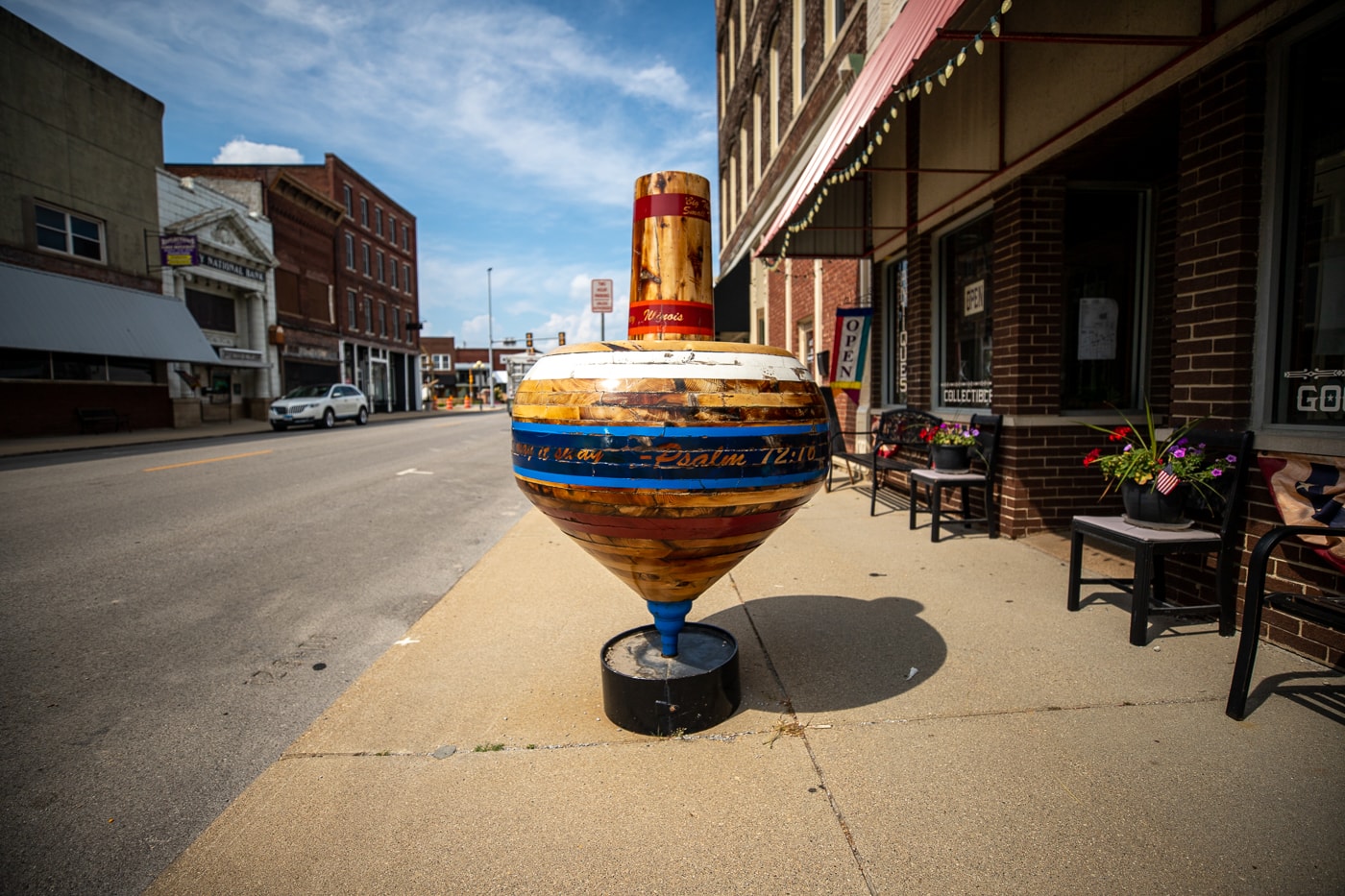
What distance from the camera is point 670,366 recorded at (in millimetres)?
1951

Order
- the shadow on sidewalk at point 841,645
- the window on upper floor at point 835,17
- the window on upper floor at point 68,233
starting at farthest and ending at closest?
the window on upper floor at point 68,233, the window on upper floor at point 835,17, the shadow on sidewalk at point 841,645

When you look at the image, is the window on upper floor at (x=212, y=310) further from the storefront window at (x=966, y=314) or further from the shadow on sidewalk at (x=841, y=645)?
the shadow on sidewalk at (x=841, y=645)

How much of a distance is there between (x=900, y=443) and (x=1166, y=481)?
12.1 feet

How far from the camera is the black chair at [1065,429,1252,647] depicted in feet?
10.2

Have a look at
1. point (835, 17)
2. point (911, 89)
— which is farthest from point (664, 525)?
point (835, 17)

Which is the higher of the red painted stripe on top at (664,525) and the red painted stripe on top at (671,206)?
the red painted stripe on top at (671,206)

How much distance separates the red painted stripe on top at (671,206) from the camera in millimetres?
2273

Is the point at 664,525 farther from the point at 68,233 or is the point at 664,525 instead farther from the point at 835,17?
the point at 68,233

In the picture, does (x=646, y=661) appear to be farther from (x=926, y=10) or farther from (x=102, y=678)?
(x=926, y=10)

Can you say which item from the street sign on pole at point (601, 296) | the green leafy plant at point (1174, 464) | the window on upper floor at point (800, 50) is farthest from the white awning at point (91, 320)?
the green leafy plant at point (1174, 464)

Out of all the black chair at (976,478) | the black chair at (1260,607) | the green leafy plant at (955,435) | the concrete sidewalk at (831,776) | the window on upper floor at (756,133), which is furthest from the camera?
the window on upper floor at (756,133)

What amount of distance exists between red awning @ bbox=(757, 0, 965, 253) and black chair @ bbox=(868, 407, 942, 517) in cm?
238

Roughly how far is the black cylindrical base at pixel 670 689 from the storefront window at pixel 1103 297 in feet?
14.8

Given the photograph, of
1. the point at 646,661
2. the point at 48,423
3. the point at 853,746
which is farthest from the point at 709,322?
the point at 48,423
